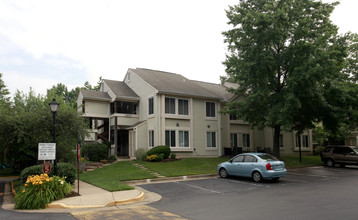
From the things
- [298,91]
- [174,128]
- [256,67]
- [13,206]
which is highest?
[256,67]

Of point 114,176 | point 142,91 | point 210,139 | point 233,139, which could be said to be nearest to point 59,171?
point 114,176

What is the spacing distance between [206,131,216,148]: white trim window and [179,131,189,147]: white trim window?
2.37 meters

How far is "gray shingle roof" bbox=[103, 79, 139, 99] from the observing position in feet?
A: 93.1

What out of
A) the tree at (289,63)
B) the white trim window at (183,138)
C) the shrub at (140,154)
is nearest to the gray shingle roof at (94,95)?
the shrub at (140,154)

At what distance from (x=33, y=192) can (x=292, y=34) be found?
70.6 feet

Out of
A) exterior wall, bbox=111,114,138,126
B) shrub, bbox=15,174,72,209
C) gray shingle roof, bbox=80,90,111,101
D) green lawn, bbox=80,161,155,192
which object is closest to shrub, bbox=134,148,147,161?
green lawn, bbox=80,161,155,192

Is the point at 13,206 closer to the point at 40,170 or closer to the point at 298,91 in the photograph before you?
the point at 40,170

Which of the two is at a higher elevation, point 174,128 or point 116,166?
point 174,128

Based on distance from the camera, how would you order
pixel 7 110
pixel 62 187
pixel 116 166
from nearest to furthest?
1. pixel 62 187
2. pixel 7 110
3. pixel 116 166

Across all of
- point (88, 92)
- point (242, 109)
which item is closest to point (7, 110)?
point (88, 92)

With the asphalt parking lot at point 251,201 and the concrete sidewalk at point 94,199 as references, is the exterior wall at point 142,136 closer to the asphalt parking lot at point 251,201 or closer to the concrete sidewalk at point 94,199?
the asphalt parking lot at point 251,201

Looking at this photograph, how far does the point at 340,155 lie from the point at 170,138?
1441cm

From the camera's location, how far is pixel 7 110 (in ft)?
52.2

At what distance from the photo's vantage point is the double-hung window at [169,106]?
2627cm
